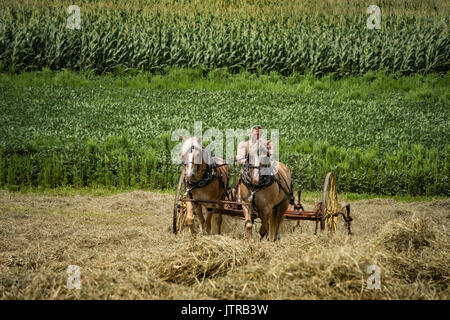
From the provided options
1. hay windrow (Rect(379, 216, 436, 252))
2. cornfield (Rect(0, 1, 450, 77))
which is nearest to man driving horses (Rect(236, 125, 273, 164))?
hay windrow (Rect(379, 216, 436, 252))

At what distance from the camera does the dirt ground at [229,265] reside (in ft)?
20.6

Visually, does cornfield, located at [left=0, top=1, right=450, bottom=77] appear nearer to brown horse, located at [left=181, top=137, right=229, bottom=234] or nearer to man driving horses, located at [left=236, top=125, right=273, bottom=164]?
brown horse, located at [left=181, top=137, right=229, bottom=234]

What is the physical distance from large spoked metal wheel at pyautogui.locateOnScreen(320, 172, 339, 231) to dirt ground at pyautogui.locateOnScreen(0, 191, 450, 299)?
5.22 ft

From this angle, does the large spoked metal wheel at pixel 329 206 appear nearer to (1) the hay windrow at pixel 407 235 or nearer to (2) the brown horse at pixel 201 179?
(2) the brown horse at pixel 201 179

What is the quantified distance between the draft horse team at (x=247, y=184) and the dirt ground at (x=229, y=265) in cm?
72

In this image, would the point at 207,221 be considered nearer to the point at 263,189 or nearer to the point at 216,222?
the point at 216,222

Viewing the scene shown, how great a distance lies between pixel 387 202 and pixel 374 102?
7.91 metres

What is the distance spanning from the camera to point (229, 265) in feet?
23.6

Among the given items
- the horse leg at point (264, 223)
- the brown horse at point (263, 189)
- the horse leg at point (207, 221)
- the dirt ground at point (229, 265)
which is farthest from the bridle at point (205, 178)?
the horse leg at point (264, 223)

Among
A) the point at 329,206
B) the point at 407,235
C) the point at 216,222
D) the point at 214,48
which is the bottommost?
the point at 216,222

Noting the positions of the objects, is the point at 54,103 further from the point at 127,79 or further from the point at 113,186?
the point at 113,186

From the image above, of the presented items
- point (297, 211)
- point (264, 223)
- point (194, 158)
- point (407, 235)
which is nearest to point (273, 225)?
point (264, 223)

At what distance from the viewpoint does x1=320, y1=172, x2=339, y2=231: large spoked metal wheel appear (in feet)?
32.0

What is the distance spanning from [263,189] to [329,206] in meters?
2.00
